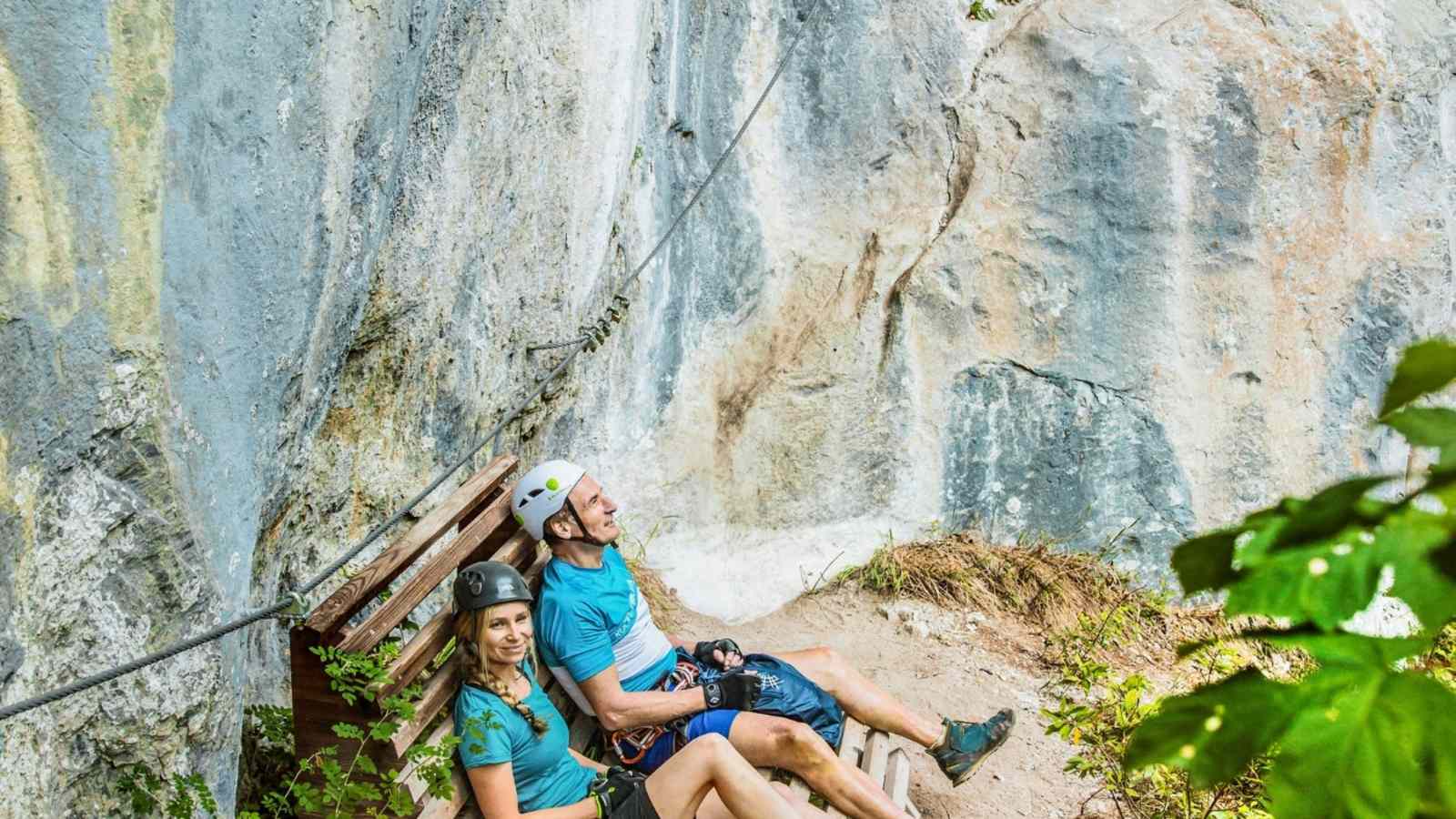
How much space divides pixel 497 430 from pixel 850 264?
3418 millimetres

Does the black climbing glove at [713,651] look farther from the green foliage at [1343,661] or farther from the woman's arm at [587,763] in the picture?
the green foliage at [1343,661]

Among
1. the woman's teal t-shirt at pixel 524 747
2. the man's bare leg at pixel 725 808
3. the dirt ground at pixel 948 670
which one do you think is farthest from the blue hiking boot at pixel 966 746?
the woman's teal t-shirt at pixel 524 747

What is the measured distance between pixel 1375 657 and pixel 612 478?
579 centimetres

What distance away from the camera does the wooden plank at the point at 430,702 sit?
322 cm

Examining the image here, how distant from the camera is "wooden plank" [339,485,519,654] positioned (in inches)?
126

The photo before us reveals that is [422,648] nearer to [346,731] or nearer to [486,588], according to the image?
[486,588]

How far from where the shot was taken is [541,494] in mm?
4195

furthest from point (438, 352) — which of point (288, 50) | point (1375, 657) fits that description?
point (1375, 657)

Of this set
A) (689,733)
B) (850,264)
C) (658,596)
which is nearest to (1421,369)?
(689,733)

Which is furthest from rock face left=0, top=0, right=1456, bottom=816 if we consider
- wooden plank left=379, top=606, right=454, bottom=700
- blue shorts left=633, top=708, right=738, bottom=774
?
blue shorts left=633, top=708, right=738, bottom=774

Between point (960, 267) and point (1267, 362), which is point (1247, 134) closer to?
point (1267, 362)

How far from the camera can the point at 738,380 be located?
7.01 m

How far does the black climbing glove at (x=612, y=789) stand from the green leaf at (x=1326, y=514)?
10.1ft

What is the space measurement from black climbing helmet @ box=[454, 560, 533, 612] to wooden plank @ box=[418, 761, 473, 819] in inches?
16.5
